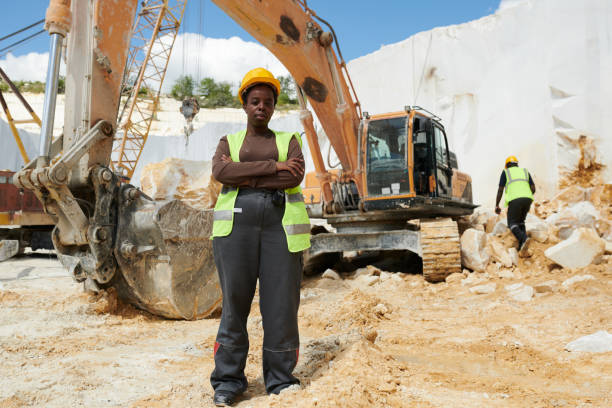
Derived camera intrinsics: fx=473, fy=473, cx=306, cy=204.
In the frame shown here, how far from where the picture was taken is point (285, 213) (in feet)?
7.33

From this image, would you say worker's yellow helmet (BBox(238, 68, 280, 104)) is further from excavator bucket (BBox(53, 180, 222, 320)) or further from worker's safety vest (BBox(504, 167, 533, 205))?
worker's safety vest (BBox(504, 167, 533, 205))

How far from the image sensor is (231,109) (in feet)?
136

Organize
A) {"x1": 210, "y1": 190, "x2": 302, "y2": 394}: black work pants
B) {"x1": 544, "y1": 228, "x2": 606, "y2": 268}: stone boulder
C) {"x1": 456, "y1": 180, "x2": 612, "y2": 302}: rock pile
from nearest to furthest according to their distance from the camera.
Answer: {"x1": 210, "y1": 190, "x2": 302, "y2": 394}: black work pants → {"x1": 456, "y1": 180, "x2": 612, "y2": 302}: rock pile → {"x1": 544, "y1": 228, "x2": 606, "y2": 268}: stone boulder

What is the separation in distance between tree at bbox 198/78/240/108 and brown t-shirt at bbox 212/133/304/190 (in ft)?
136

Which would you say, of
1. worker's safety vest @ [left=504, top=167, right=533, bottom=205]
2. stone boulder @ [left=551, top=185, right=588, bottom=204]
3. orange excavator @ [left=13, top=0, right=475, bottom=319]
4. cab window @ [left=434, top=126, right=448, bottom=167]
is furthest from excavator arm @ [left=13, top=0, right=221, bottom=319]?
stone boulder @ [left=551, top=185, right=588, bottom=204]

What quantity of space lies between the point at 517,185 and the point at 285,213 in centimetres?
586

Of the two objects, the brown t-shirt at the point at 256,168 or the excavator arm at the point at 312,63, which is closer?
the brown t-shirt at the point at 256,168

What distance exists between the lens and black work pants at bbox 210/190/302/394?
2.18 metres

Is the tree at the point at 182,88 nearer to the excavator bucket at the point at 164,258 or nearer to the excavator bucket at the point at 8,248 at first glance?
the excavator bucket at the point at 8,248

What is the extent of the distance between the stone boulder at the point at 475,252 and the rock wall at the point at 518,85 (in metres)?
8.27

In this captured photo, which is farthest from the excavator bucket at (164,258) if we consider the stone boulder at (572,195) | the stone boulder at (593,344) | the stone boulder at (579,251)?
the stone boulder at (572,195)

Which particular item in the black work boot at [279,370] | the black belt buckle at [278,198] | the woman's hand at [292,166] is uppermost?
the woman's hand at [292,166]

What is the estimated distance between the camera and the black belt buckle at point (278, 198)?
2219 mm

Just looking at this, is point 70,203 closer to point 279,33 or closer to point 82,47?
point 82,47
